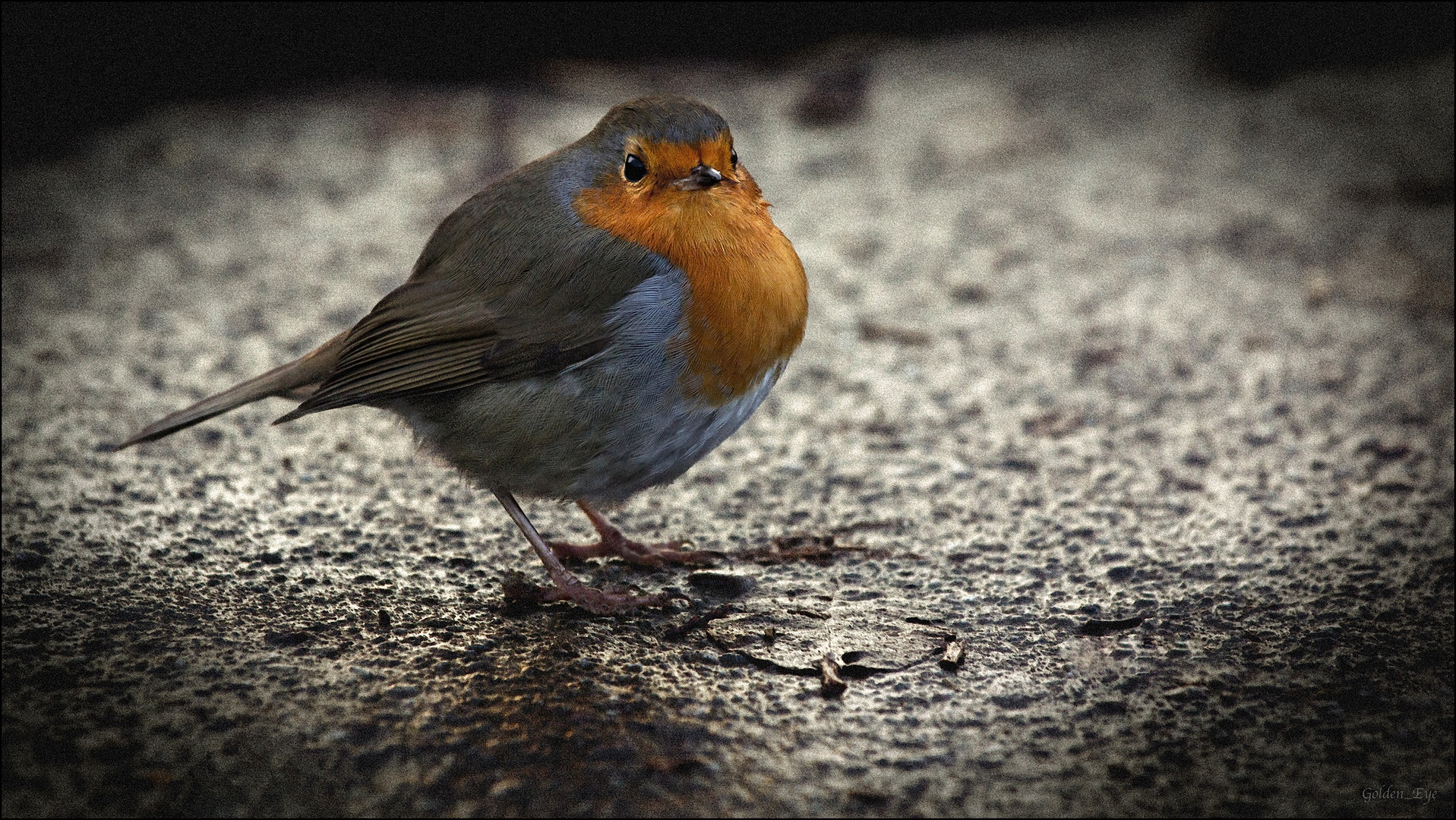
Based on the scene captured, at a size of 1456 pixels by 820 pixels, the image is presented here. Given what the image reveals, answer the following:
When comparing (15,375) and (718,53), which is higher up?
(718,53)

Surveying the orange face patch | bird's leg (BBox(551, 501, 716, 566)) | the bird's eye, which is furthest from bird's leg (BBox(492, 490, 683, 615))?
the bird's eye

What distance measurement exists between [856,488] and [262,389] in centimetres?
160

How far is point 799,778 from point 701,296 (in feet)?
3.36

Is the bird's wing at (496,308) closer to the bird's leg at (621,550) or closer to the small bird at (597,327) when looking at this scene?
the small bird at (597,327)

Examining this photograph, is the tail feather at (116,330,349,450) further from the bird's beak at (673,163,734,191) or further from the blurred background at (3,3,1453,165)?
the blurred background at (3,3,1453,165)

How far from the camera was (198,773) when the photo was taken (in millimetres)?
2010

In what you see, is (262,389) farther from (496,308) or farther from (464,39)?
(464,39)

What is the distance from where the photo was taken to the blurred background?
5121 millimetres

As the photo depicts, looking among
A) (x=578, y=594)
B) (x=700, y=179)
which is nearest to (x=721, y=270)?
(x=700, y=179)

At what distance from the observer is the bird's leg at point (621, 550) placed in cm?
299

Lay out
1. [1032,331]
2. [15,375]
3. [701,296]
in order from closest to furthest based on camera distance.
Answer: [701,296], [15,375], [1032,331]

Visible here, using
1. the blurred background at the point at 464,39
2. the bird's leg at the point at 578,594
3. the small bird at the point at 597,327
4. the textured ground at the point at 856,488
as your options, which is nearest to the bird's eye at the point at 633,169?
the small bird at the point at 597,327

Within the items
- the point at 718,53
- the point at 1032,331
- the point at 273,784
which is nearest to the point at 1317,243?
the point at 1032,331

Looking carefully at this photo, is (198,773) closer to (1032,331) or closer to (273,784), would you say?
(273,784)
